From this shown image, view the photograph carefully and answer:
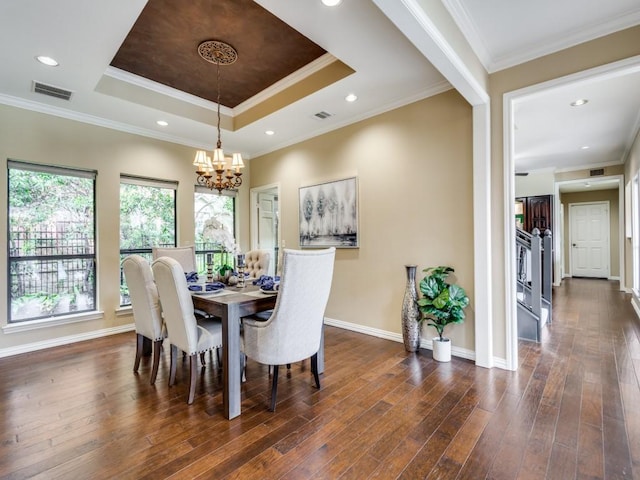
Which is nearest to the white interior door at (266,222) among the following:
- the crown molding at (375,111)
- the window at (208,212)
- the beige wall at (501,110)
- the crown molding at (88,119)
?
the window at (208,212)

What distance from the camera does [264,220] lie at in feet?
19.4

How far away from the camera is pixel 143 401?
7.68 feet

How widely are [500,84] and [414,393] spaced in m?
2.80

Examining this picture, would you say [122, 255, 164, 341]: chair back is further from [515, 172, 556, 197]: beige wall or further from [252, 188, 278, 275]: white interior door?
[515, 172, 556, 197]: beige wall

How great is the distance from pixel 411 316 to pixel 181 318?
222 centimetres

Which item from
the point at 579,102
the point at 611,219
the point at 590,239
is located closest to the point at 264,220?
the point at 579,102

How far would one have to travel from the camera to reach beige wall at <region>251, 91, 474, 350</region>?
315 cm

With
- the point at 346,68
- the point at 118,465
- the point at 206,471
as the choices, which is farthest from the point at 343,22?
the point at 118,465

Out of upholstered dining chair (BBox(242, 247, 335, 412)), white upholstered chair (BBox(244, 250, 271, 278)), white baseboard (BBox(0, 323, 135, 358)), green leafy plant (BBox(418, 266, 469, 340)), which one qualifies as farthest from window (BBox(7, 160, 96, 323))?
green leafy plant (BBox(418, 266, 469, 340))

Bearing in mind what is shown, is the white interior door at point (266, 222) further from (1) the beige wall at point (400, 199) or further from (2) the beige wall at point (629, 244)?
(2) the beige wall at point (629, 244)

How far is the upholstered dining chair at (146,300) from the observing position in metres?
2.58

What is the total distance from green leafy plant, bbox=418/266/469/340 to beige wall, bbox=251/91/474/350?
0.16 m

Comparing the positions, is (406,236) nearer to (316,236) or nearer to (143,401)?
(316,236)

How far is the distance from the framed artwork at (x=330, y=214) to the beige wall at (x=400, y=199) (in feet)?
0.38
